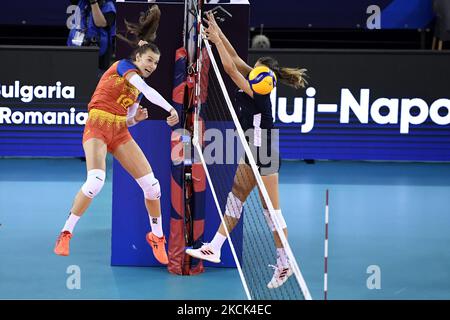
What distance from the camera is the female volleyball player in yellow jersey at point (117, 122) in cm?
978

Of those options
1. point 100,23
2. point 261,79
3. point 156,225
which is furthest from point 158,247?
point 100,23

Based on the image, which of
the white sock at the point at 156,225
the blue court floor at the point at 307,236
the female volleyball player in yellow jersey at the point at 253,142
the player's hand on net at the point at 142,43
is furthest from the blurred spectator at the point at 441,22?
the white sock at the point at 156,225

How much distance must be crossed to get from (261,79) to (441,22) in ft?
30.7

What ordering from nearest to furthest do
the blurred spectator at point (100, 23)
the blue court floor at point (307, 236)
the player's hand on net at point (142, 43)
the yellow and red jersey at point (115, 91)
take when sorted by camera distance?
the yellow and red jersey at point (115, 91) < the player's hand on net at point (142, 43) < the blue court floor at point (307, 236) < the blurred spectator at point (100, 23)

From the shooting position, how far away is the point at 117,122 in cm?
998

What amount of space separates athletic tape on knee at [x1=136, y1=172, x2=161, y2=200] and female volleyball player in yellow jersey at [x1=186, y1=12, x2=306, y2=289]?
2.42 feet

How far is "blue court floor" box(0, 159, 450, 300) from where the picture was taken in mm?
10336

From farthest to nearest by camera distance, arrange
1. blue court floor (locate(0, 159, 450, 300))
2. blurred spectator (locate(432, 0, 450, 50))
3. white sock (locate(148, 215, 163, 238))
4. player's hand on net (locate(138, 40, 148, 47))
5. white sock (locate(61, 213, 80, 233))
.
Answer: blurred spectator (locate(432, 0, 450, 50)), white sock (locate(148, 215, 163, 238)), blue court floor (locate(0, 159, 450, 300)), player's hand on net (locate(138, 40, 148, 47)), white sock (locate(61, 213, 80, 233))

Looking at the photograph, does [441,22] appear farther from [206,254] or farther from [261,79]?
[206,254]

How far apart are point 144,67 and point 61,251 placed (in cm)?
200

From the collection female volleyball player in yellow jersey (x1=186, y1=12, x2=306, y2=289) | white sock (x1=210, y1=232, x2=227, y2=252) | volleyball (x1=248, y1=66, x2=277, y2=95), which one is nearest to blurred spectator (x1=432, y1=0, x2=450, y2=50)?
female volleyball player in yellow jersey (x1=186, y1=12, x2=306, y2=289)

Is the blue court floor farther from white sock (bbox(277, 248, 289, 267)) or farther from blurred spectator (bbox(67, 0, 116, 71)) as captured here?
blurred spectator (bbox(67, 0, 116, 71))

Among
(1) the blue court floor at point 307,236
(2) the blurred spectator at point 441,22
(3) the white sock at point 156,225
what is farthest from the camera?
(2) the blurred spectator at point 441,22

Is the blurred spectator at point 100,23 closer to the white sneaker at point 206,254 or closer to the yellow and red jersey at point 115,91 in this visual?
the yellow and red jersey at point 115,91
